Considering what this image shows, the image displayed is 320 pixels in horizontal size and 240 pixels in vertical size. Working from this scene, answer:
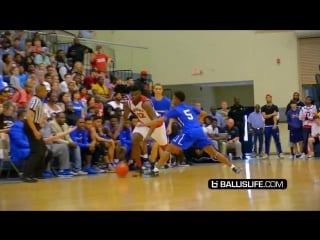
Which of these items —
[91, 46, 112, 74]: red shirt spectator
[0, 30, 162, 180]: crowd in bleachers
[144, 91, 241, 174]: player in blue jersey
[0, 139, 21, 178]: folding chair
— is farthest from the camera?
[91, 46, 112, 74]: red shirt spectator

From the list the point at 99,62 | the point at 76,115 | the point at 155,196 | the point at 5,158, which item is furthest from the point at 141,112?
the point at 99,62

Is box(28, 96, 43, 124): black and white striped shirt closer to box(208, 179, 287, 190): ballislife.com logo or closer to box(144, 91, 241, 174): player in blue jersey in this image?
box(144, 91, 241, 174): player in blue jersey

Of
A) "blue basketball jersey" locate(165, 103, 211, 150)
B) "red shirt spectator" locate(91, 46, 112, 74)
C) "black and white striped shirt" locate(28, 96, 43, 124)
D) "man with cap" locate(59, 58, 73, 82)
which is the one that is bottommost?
"blue basketball jersey" locate(165, 103, 211, 150)

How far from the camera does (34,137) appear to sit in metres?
8.54

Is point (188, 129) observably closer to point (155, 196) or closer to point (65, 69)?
point (155, 196)

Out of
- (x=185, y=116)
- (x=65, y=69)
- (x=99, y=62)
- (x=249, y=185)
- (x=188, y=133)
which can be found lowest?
(x=249, y=185)

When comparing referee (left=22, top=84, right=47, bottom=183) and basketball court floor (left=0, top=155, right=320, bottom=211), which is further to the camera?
referee (left=22, top=84, right=47, bottom=183)

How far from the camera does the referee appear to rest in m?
8.39

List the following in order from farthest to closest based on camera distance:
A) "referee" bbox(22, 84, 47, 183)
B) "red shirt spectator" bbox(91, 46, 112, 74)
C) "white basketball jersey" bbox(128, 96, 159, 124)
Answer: "red shirt spectator" bbox(91, 46, 112, 74) → "white basketball jersey" bbox(128, 96, 159, 124) → "referee" bbox(22, 84, 47, 183)

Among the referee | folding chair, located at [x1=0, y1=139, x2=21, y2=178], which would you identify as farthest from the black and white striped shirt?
folding chair, located at [x1=0, y1=139, x2=21, y2=178]

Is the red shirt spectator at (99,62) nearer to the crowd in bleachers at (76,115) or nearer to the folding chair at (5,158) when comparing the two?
the crowd in bleachers at (76,115)

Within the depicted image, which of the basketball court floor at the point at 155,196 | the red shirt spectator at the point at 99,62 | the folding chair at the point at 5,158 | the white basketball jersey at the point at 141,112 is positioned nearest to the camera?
the basketball court floor at the point at 155,196

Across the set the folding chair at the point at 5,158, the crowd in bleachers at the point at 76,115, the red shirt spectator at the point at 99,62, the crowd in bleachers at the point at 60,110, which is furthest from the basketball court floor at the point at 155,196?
the red shirt spectator at the point at 99,62

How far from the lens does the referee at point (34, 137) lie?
839 cm
